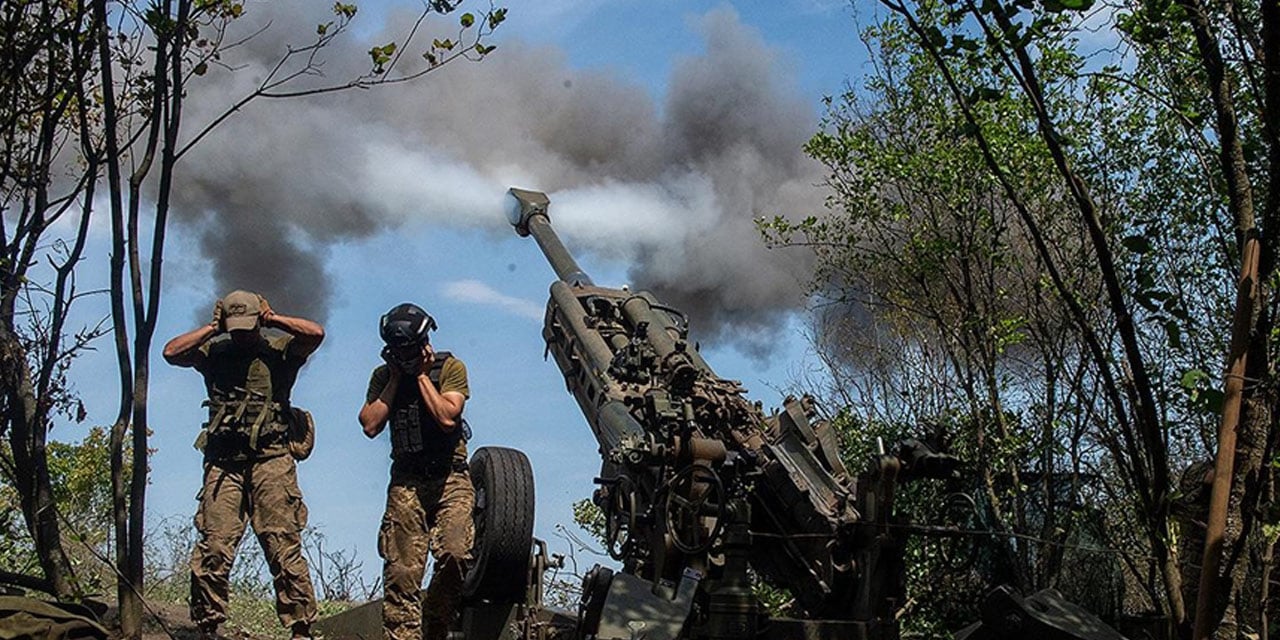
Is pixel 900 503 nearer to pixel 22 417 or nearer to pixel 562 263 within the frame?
pixel 562 263

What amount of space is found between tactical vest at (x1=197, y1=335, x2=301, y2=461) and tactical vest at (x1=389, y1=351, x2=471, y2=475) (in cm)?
57

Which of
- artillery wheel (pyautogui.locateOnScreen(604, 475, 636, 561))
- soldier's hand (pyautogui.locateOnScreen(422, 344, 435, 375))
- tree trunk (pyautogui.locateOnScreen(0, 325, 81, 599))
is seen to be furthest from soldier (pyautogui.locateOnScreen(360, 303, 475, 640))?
tree trunk (pyautogui.locateOnScreen(0, 325, 81, 599))

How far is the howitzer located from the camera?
6.18 m

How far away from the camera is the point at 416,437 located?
754 cm

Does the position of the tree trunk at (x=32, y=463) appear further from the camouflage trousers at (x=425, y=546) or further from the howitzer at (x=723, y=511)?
the howitzer at (x=723, y=511)

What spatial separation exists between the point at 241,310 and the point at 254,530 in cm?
110

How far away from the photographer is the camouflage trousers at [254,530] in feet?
23.1

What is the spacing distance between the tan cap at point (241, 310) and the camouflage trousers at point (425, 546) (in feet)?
3.60

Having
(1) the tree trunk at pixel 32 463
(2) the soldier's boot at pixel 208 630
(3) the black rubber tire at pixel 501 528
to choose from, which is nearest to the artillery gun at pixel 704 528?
(3) the black rubber tire at pixel 501 528

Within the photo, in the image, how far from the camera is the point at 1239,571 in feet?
14.9

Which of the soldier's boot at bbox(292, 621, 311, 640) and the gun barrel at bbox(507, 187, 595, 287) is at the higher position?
the gun barrel at bbox(507, 187, 595, 287)

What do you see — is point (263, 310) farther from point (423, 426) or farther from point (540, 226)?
point (540, 226)

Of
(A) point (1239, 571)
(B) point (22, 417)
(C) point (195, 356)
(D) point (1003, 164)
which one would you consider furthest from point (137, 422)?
(D) point (1003, 164)

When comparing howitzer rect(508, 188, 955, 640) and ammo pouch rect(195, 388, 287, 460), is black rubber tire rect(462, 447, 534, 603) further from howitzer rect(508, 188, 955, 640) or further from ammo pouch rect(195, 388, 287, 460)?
ammo pouch rect(195, 388, 287, 460)
